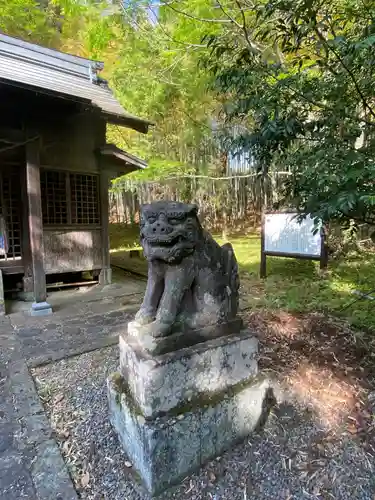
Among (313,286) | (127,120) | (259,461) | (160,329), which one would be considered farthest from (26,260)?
(313,286)

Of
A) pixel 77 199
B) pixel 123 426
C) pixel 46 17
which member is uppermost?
pixel 46 17

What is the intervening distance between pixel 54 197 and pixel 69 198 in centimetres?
25

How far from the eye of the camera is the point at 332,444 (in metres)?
1.73

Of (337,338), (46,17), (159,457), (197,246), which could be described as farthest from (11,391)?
(46,17)

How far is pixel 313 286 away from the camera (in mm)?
4852

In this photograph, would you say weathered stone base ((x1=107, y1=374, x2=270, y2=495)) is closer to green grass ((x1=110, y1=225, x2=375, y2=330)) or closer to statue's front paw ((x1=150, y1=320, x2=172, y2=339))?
statue's front paw ((x1=150, y1=320, x2=172, y2=339))

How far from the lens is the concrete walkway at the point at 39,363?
1527 millimetres

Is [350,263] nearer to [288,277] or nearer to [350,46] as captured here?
[288,277]

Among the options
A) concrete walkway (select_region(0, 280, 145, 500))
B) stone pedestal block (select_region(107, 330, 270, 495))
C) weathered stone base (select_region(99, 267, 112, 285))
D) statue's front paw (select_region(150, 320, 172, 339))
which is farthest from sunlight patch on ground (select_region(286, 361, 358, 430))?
weathered stone base (select_region(99, 267, 112, 285))

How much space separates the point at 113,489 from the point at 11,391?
1240 mm

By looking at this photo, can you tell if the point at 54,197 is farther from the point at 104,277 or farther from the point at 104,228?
the point at 104,277

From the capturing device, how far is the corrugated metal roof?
5012 millimetres

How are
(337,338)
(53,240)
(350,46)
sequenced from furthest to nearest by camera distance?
(53,240) < (337,338) < (350,46)

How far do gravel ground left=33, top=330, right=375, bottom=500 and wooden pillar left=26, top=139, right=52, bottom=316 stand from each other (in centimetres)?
239
